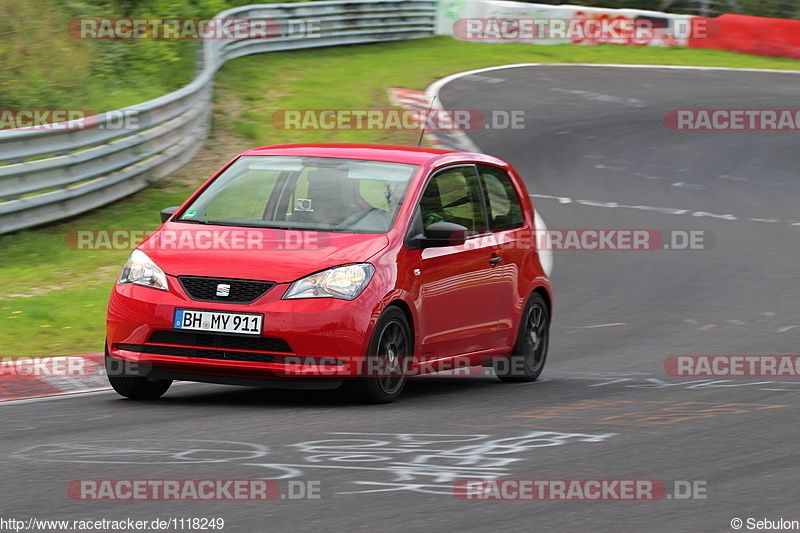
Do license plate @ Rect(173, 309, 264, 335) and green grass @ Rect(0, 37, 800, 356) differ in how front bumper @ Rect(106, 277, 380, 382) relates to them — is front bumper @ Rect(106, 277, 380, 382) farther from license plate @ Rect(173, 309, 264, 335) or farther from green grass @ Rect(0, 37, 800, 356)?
green grass @ Rect(0, 37, 800, 356)

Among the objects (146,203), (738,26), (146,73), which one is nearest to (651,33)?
(738,26)

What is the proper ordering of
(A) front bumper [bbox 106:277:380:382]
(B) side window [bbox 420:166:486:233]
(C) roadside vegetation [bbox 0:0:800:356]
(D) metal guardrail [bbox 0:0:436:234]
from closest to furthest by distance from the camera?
(A) front bumper [bbox 106:277:380:382], (B) side window [bbox 420:166:486:233], (C) roadside vegetation [bbox 0:0:800:356], (D) metal guardrail [bbox 0:0:436:234]

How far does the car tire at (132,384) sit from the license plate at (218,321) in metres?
0.59

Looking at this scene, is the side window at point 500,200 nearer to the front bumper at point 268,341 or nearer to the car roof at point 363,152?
the car roof at point 363,152

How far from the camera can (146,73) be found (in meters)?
22.7

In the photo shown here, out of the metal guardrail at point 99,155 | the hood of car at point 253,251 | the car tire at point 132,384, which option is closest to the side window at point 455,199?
the hood of car at point 253,251

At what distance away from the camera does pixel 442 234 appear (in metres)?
8.48

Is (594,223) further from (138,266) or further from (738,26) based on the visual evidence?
(738,26)

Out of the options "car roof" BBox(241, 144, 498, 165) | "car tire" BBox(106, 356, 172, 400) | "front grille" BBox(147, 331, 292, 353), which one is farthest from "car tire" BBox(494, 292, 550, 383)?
"car tire" BBox(106, 356, 172, 400)

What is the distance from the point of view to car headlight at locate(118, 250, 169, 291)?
26.1ft

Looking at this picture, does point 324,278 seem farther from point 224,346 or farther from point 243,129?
→ point 243,129

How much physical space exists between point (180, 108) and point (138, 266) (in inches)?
427

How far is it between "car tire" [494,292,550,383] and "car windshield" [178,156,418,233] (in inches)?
73.3

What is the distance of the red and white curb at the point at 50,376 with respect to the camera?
8.70m
